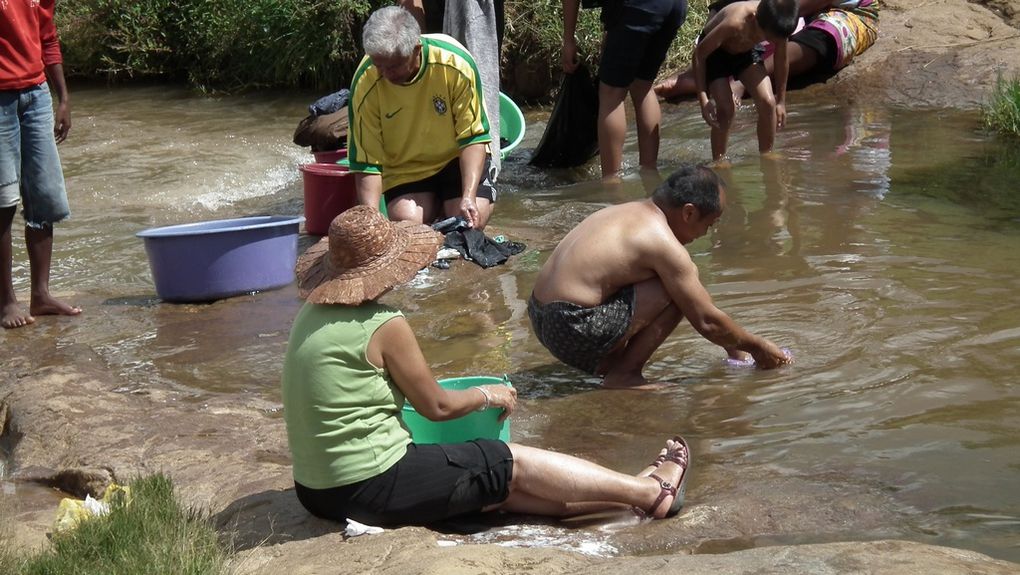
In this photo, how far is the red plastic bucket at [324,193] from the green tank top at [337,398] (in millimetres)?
3937

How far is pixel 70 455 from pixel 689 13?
8818 millimetres

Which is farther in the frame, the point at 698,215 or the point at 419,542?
the point at 698,215

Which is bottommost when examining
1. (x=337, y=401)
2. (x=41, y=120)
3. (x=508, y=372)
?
(x=508, y=372)

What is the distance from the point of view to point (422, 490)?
12.1 feet

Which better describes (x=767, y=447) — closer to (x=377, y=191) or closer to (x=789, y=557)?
(x=789, y=557)

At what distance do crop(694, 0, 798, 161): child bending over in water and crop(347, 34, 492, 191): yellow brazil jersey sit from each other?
2.44 meters

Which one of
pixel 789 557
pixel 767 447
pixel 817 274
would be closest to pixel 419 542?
pixel 789 557

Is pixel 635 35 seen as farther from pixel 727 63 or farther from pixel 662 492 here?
pixel 662 492

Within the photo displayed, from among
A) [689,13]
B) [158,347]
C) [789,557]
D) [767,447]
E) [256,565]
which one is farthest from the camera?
[689,13]

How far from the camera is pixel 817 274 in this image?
Answer: 20.9 ft

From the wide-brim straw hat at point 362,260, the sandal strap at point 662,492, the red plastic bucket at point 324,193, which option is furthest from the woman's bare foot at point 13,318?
the sandal strap at point 662,492

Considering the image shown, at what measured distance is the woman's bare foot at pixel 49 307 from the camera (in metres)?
6.41

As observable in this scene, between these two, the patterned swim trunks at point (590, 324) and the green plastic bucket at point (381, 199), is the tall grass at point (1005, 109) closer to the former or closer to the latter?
the green plastic bucket at point (381, 199)

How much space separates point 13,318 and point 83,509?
276cm
